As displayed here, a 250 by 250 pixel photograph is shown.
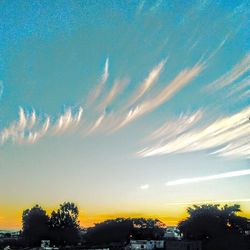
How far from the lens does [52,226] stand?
159m

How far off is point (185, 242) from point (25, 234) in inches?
3041

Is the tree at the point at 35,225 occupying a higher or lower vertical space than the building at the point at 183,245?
higher

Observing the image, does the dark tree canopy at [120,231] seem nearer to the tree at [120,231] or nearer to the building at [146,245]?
the tree at [120,231]

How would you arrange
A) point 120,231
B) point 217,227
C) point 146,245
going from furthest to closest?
1. point 120,231
2. point 217,227
3. point 146,245


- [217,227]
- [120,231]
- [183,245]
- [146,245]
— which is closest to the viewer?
[183,245]

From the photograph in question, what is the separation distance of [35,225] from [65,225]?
42.4 ft

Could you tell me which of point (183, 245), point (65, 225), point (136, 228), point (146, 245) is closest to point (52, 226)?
point (65, 225)

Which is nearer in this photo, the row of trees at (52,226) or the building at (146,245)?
the building at (146,245)

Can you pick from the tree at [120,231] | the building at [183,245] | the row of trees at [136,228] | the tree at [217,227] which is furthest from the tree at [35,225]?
the building at [183,245]

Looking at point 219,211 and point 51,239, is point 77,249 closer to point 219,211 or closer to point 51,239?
point 51,239

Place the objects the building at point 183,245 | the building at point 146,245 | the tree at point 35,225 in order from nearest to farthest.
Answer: the building at point 183,245 → the building at point 146,245 → the tree at point 35,225

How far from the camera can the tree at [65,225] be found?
6107 inches

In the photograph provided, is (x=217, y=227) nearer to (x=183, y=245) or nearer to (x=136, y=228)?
(x=183, y=245)

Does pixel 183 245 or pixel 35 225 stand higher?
pixel 35 225
